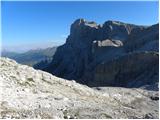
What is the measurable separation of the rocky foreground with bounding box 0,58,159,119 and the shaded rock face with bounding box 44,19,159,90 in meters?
70.5

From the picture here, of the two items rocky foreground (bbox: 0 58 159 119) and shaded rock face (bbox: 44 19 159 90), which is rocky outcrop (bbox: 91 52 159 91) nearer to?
shaded rock face (bbox: 44 19 159 90)

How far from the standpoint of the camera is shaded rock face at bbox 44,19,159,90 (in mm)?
123750

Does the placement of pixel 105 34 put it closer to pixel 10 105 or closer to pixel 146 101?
pixel 146 101

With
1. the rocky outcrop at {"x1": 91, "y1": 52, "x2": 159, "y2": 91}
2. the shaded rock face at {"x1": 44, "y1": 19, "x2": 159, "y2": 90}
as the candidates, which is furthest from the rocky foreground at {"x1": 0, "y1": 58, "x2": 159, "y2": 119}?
the shaded rock face at {"x1": 44, "y1": 19, "x2": 159, "y2": 90}

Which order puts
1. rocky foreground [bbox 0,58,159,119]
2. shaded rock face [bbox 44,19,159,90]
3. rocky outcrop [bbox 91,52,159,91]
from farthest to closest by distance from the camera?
shaded rock face [bbox 44,19,159,90] < rocky outcrop [bbox 91,52,159,91] < rocky foreground [bbox 0,58,159,119]

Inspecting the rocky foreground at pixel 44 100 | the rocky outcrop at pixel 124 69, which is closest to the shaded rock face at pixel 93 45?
the rocky outcrop at pixel 124 69

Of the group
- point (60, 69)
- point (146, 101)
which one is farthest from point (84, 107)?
point (60, 69)

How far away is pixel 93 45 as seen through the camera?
136250 mm

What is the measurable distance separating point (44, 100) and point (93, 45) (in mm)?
110419

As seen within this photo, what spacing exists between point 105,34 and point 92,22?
22.9 m

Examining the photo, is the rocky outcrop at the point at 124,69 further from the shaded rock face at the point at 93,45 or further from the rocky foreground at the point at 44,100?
the rocky foreground at the point at 44,100

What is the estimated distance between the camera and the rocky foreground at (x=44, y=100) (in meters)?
23.0

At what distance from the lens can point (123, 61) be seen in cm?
8950

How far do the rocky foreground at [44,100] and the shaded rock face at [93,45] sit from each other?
231 feet
